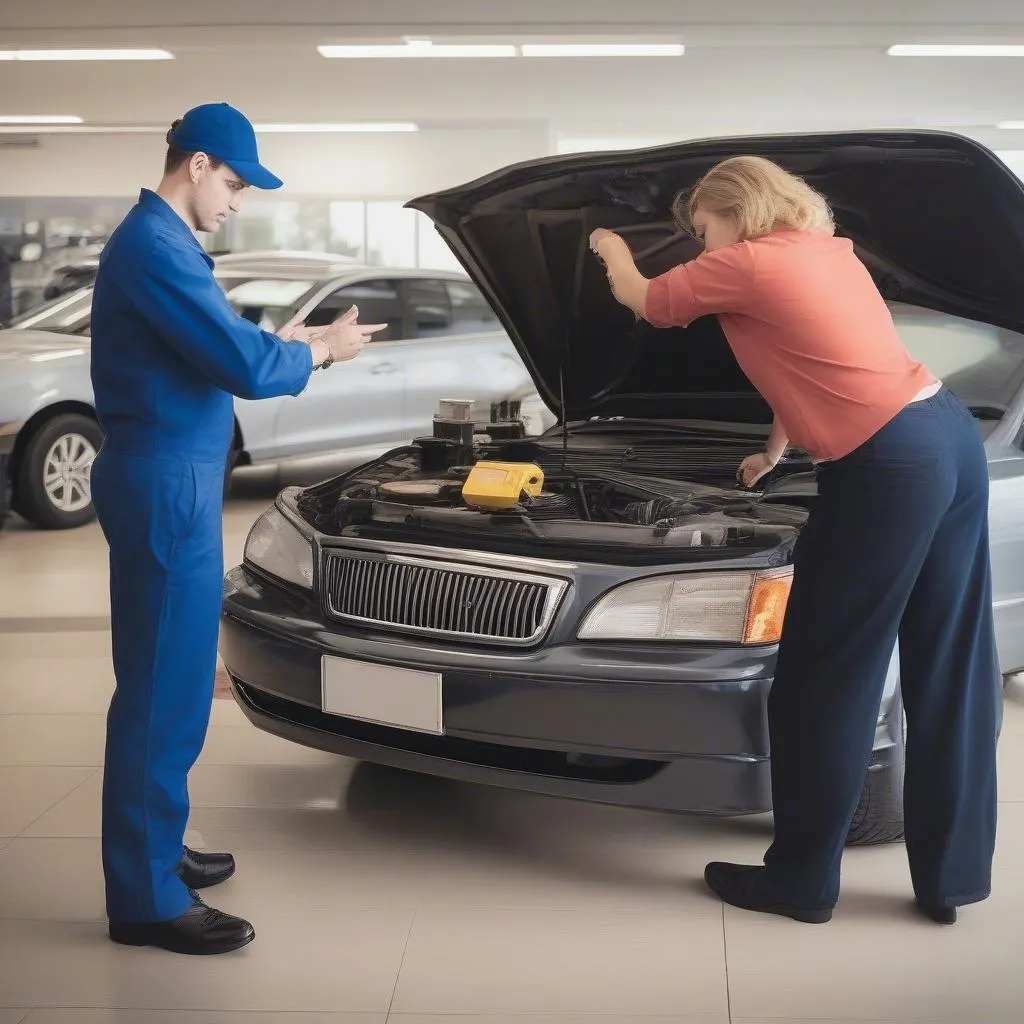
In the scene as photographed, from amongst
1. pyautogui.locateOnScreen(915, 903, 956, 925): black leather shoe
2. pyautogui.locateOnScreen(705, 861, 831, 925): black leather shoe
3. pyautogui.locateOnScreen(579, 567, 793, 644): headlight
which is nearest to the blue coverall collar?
pyautogui.locateOnScreen(579, 567, 793, 644): headlight

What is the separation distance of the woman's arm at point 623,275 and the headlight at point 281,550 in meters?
0.87

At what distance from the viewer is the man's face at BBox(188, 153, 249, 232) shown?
7.73 ft

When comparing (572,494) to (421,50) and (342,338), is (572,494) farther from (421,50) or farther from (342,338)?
(421,50)

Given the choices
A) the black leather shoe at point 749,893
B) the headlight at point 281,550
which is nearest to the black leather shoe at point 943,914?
the black leather shoe at point 749,893

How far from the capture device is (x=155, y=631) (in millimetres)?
2342

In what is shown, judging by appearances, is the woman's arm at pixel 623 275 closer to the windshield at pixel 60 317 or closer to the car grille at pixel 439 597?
the car grille at pixel 439 597

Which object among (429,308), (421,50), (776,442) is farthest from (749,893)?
(421,50)

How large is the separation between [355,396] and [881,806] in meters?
5.69

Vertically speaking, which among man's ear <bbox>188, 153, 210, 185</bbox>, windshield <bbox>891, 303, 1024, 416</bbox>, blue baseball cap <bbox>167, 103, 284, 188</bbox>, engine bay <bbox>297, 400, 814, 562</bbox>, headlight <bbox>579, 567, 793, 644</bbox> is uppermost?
blue baseball cap <bbox>167, 103, 284, 188</bbox>

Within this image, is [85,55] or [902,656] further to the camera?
[85,55]

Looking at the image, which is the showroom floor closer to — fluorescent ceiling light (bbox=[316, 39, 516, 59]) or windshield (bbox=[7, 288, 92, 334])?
windshield (bbox=[7, 288, 92, 334])

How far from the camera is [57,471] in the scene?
277 inches

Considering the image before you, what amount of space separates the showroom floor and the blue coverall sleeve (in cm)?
102

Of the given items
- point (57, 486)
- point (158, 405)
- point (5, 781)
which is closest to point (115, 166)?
point (57, 486)
